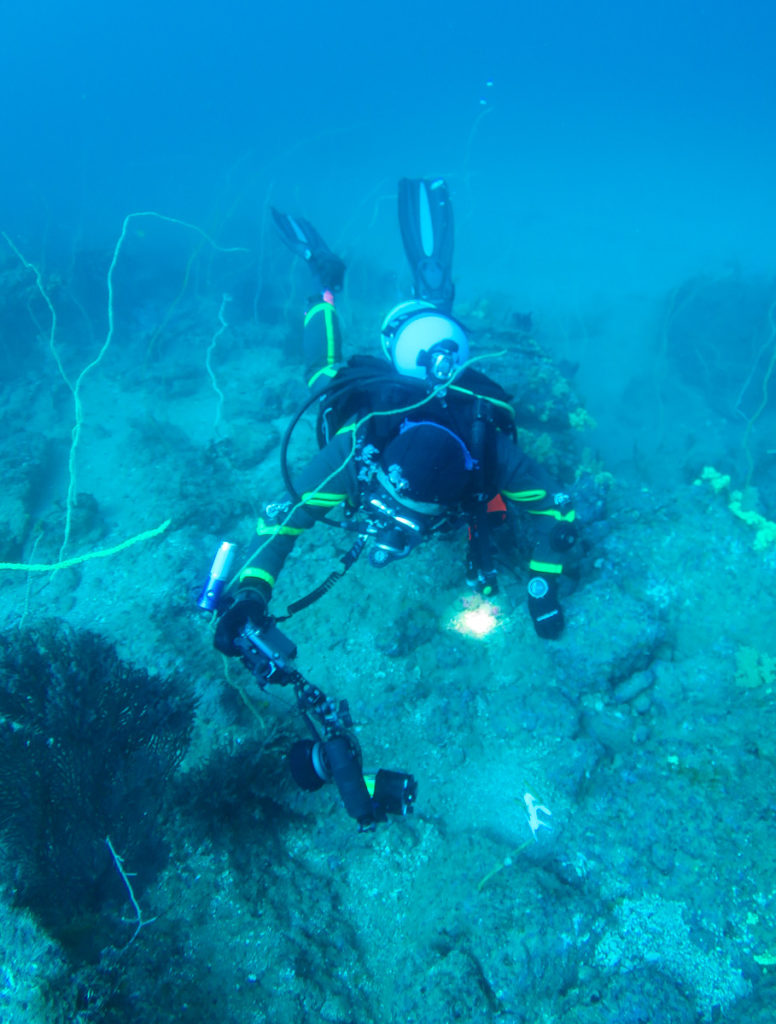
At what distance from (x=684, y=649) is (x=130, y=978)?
4430mm

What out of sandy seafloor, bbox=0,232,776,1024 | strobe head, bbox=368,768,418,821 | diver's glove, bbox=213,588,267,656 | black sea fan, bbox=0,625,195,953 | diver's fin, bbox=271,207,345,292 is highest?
diver's fin, bbox=271,207,345,292

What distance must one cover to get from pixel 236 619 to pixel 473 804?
2.18 meters

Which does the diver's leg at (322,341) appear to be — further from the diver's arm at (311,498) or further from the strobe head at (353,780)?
the strobe head at (353,780)

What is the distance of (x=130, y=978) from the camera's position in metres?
2.46

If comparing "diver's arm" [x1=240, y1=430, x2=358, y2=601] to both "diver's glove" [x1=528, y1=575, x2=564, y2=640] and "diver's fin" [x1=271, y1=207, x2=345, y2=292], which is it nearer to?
"diver's glove" [x1=528, y1=575, x2=564, y2=640]

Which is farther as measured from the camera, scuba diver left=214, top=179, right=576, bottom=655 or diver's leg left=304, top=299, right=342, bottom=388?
diver's leg left=304, top=299, right=342, bottom=388

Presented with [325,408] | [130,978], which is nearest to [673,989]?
[130,978]

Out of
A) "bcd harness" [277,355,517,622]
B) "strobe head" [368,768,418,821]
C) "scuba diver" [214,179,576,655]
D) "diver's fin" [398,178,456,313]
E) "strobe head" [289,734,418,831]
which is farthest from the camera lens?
"diver's fin" [398,178,456,313]

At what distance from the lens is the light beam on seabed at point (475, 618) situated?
4.41 meters

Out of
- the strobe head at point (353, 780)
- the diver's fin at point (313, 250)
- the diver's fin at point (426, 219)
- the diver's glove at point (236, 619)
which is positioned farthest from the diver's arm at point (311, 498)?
the diver's fin at point (426, 219)

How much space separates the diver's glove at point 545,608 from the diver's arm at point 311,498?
176 centimetres

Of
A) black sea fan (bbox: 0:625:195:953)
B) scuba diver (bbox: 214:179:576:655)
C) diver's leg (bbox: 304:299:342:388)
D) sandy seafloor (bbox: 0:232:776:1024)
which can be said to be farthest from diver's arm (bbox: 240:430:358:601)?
diver's leg (bbox: 304:299:342:388)

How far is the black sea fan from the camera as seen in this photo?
2.72 m

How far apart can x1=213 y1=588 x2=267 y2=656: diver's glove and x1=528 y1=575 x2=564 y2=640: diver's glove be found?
229 cm
